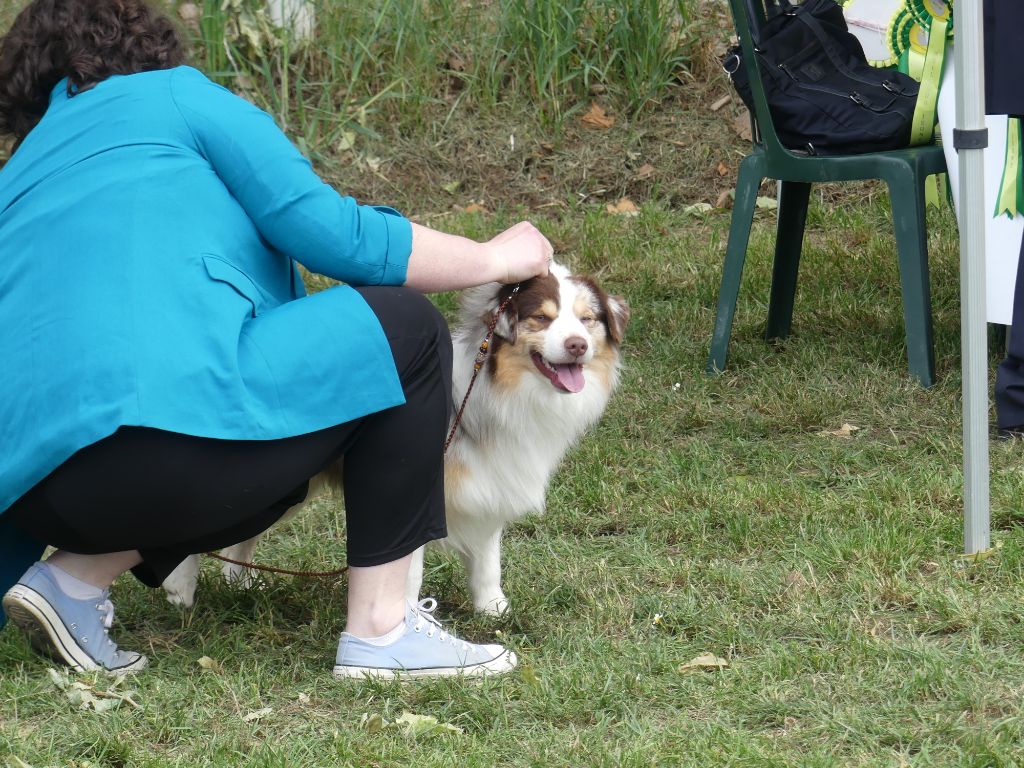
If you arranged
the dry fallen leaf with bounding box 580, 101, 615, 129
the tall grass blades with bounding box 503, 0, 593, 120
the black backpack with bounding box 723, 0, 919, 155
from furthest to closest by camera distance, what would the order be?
the dry fallen leaf with bounding box 580, 101, 615, 129, the tall grass blades with bounding box 503, 0, 593, 120, the black backpack with bounding box 723, 0, 919, 155

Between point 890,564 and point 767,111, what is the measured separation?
197cm

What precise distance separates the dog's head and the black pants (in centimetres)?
34

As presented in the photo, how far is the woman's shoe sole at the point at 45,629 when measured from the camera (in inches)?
98.5

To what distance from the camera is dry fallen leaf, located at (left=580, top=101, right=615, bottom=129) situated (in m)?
7.20

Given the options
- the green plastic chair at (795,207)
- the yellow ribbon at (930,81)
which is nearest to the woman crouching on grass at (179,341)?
the green plastic chair at (795,207)

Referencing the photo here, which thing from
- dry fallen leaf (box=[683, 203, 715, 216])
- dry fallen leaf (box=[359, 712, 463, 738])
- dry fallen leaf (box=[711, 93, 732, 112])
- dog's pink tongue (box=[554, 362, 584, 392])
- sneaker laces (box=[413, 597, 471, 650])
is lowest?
dry fallen leaf (box=[359, 712, 463, 738])

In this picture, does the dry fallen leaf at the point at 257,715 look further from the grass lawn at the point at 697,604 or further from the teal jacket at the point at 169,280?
the teal jacket at the point at 169,280

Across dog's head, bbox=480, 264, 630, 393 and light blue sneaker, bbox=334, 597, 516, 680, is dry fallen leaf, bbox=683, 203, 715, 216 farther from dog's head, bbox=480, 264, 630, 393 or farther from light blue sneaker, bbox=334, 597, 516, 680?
light blue sneaker, bbox=334, 597, 516, 680

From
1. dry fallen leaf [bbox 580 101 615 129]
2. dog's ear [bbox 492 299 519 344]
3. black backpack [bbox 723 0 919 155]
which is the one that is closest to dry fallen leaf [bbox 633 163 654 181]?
dry fallen leaf [bbox 580 101 615 129]

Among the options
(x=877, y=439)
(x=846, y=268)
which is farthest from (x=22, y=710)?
(x=846, y=268)

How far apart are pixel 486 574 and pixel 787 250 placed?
2.36 meters

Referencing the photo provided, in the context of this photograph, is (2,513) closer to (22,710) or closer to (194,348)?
(22,710)

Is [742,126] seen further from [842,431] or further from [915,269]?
[842,431]

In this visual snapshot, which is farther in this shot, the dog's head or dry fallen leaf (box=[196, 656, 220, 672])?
the dog's head
